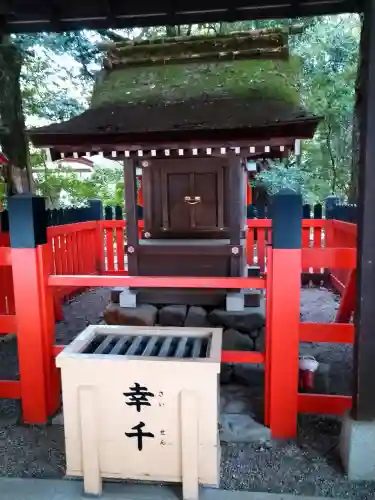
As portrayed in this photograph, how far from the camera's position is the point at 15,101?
23.6 ft

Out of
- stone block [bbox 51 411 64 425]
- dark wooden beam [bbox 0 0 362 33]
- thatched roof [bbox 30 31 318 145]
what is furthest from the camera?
thatched roof [bbox 30 31 318 145]

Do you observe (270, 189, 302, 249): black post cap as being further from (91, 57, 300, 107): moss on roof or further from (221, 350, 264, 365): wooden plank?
(91, 57, 300, 107): moss on roof

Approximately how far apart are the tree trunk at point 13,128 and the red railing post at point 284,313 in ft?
19.8

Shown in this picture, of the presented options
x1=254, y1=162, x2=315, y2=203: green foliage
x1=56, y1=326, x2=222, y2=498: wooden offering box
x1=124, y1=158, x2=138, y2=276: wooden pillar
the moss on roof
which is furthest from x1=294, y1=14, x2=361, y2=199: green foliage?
x1=56, y1=326, x2=222, y2=498: wooden offering box

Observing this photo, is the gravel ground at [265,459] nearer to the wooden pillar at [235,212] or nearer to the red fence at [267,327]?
the red fence at [267,327]

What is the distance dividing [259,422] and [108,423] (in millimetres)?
1254

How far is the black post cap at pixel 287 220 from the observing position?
2.52 metres

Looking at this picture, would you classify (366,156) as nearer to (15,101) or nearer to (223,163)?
(223,163)

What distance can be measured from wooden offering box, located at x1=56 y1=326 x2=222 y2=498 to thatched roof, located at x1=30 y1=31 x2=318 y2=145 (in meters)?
2.45

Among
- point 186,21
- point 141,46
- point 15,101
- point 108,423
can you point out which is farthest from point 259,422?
point 15,101

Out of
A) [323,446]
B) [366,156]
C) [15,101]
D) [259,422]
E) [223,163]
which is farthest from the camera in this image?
[15,101]

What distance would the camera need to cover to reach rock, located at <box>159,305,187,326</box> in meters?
4.51

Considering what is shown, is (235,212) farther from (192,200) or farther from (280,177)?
(280,177)

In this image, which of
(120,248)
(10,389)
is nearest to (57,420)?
(10,389)
